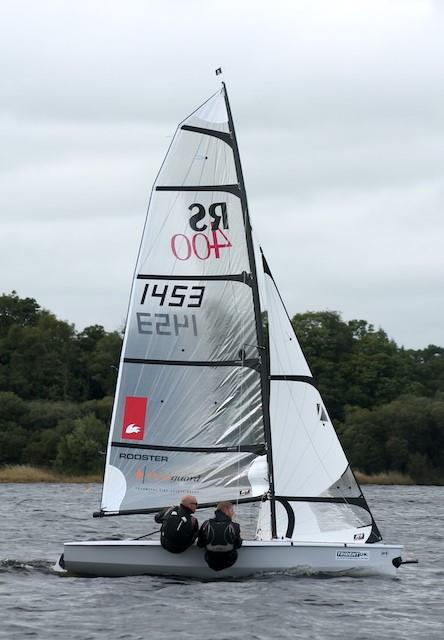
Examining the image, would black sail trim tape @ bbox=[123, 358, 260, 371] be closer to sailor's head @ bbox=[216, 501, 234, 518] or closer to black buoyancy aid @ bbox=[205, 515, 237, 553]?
sailor's head @ bbox=[216, 501, 234, 518]

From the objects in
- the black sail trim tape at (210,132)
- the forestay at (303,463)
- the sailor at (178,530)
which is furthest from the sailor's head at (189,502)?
the black sail trim tape at (210,132)

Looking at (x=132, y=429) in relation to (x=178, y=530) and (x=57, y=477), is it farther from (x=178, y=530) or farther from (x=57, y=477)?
(x=57, y=477)

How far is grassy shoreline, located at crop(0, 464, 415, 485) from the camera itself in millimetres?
76188

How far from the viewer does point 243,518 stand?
40438 millimetres

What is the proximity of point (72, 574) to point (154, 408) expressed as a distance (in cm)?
281

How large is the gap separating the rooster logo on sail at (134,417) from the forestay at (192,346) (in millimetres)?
16

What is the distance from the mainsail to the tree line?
5434 centimetres

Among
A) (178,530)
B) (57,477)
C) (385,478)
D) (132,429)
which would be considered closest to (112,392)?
(57,477)

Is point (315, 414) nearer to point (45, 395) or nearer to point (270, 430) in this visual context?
point (270, 430)

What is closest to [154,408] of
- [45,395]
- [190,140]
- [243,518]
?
[190,140]

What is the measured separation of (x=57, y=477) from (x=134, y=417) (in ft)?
183

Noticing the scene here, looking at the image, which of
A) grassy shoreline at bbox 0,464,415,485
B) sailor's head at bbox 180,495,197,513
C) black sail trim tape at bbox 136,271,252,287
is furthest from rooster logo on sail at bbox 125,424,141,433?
grassy shoreline at bbox 0,464,415,485

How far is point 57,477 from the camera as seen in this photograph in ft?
253

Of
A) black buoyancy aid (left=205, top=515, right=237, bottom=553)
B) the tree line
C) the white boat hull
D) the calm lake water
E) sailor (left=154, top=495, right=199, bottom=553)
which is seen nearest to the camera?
the calm lake water
